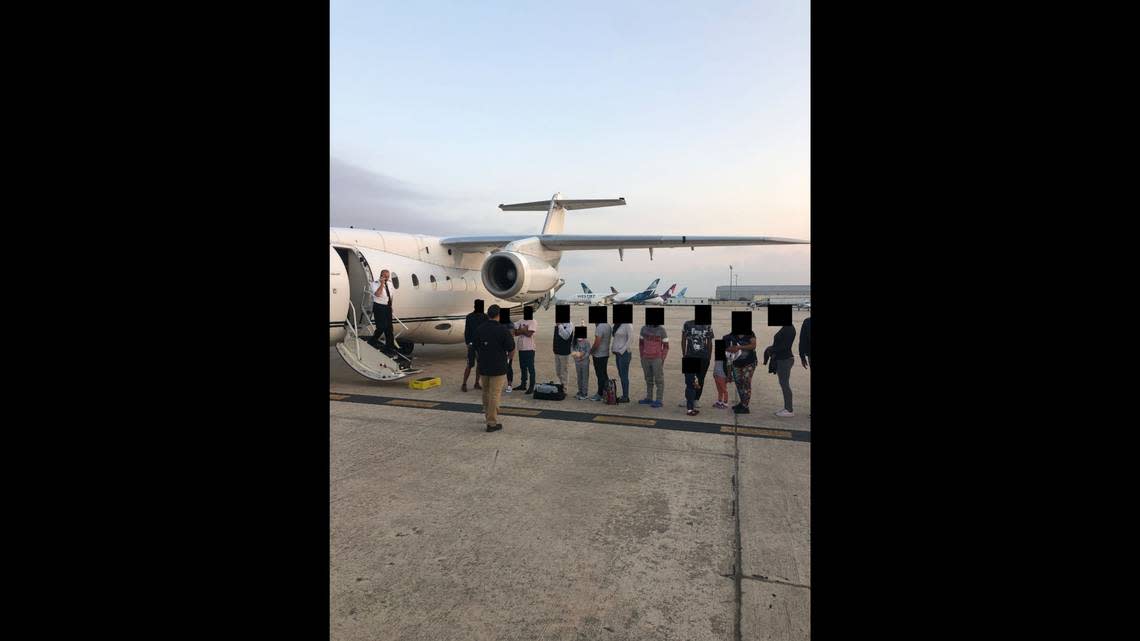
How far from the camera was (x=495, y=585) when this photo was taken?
10.3 feet

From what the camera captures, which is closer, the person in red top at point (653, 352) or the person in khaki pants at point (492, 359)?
the person in khaki pants at point (492, 359)

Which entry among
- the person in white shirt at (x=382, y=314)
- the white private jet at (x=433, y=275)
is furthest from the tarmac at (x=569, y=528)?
the person in white shirt at (x=382, y=314)

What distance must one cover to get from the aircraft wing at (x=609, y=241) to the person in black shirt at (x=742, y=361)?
612 centimetres

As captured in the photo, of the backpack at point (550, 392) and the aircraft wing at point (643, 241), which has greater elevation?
the aircraft wing at point (643, 241)

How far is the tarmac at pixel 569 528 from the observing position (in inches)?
113

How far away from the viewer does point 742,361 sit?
24.9ft

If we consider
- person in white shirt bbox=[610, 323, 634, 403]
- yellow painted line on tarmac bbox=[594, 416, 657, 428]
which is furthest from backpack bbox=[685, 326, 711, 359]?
yellow painted line on tarmac bbox=[594, 416, 657, 428]

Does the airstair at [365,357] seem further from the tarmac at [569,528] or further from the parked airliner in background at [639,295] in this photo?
the parked airliner in background at [639,295]

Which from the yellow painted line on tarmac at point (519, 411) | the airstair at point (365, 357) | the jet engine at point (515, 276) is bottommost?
the yellow painted line on tarmac at point (519, 411)

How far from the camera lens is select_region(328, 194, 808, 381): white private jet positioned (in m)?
9.80

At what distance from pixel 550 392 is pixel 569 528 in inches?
189

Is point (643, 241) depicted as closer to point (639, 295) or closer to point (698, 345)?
point (698, 345)
